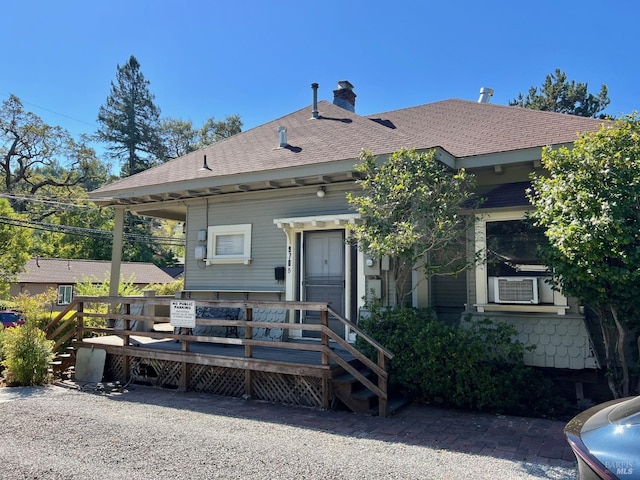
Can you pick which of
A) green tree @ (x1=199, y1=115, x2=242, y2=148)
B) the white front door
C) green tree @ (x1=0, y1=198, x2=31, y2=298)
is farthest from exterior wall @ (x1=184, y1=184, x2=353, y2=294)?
green tree @ (x1=199, y1=115, x2=242, y2=148)

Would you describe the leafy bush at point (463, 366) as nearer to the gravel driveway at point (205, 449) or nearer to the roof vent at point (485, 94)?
the gravel driveway at point (205, 449)

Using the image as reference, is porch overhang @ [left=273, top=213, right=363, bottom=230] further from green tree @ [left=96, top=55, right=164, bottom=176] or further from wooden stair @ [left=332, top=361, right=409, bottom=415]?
green tree @ [left=96, top=55, right=164, bottom=176]

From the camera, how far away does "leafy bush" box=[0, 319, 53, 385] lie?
282 inches

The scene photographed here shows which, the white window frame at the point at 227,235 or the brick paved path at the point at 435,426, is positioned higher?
the white window frame at the point at 227,235

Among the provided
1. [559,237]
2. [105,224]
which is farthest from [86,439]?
[105,224]

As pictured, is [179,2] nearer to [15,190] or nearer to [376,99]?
[376,99]

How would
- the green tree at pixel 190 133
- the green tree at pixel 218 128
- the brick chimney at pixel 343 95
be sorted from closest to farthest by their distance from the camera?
the brick chimney at pixel 343 95, the green tree at pixel 190 133, the green tree at pixel 218 128

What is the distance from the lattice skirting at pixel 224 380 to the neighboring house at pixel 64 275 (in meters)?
20.7

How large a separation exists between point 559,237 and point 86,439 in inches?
207

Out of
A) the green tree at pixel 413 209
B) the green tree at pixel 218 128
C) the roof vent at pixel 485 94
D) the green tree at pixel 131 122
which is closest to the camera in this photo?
the green tree at pixel 413 209

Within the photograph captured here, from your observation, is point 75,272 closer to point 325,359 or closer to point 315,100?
point 315,100

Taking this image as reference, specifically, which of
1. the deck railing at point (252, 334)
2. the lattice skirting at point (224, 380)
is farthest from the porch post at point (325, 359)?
the lattice skirting at point (224, 380)

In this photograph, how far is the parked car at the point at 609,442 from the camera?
166cm

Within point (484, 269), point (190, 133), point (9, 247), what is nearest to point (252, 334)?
point (484, 269)
